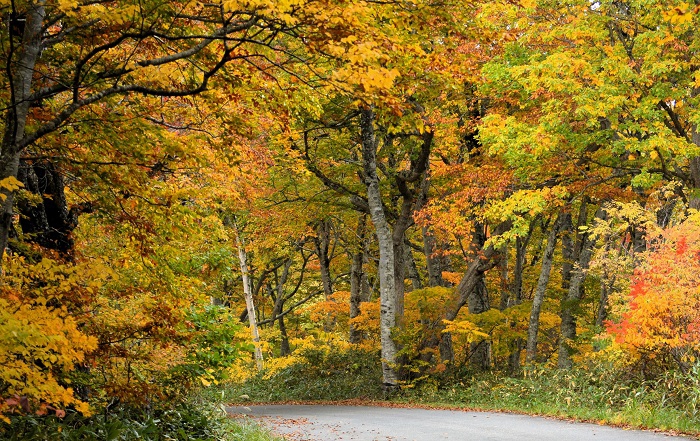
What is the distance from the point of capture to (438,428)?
10.2 metres

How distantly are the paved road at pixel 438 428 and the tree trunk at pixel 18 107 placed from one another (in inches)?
236

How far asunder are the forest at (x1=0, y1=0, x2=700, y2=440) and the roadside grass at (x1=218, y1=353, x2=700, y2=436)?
0.27ft

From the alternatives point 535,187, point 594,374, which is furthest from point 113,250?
point 535,187

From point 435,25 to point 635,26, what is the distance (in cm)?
918

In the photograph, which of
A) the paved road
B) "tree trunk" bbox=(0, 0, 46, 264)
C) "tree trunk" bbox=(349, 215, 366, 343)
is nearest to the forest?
"tree trunk" bbox=(0, 0, 46, 264)

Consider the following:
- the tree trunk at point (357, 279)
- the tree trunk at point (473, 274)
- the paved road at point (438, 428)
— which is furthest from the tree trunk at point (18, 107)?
the tree trunk at point (357, 279)

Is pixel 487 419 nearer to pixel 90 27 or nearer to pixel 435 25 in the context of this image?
pixel 435 25

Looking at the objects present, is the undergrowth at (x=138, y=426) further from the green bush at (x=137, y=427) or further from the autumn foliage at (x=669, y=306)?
the autumn foliage at (x=669, y=306)


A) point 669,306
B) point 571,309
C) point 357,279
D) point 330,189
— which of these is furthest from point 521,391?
point 357,279

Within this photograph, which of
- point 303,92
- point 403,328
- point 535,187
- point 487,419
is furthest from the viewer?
point 403,328

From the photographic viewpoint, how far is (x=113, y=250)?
8.37 m

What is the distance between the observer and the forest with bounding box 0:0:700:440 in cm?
537

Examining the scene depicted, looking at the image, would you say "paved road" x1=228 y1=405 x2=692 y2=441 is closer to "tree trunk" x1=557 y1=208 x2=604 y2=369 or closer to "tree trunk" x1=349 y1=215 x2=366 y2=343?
"tree trunk" x1=557 y1=208 x2=604 y2=369

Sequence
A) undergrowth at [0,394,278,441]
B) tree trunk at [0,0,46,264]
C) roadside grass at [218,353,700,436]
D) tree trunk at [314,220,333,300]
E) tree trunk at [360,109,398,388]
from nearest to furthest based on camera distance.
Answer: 1. tree trunk at [0,0,46,264]
2. undergrowth at [0,394,278,441]
3. roadside grass at [218,353,700,436]
4. tree trunk at [360,109,398,388]
5. tree trunk at [314,220,333,300]
